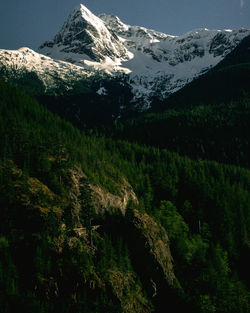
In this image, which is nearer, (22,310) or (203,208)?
(22,310)

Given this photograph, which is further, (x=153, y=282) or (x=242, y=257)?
(x=242, y=257)

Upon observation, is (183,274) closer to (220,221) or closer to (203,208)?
(220,221)

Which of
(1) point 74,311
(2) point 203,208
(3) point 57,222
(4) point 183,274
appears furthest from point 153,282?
(2) point 203,208

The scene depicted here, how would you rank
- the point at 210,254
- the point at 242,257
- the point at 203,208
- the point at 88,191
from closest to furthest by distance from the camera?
the point at 88,191
the point at 210,254
the point at 242,257
the point at 203,208

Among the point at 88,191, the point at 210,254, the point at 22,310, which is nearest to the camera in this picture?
the point at 22,310

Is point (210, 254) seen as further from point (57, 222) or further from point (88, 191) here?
point (57, 222)

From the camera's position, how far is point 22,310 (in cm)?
3934

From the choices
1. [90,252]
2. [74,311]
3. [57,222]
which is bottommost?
[74,311]

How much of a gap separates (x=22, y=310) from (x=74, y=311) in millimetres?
7636

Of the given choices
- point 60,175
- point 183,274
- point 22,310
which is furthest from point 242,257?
point 22,310

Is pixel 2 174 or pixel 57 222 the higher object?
pixel 2 174

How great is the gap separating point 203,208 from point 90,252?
61501 millimetres

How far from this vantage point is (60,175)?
2474 inches

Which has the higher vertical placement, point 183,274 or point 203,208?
point 203,208
